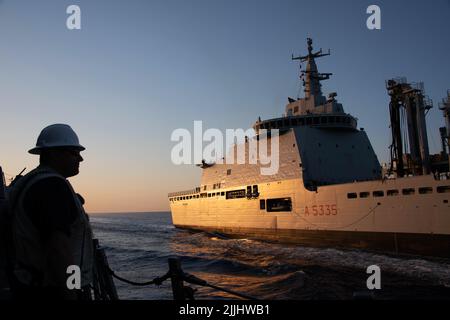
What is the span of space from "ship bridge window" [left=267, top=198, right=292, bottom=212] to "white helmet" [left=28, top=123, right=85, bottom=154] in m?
20.6

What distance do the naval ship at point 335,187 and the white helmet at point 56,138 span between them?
16.0 metres

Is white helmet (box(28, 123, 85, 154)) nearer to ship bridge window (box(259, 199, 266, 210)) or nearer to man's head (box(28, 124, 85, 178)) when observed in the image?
man's head (box(28, 124, 85, 178))

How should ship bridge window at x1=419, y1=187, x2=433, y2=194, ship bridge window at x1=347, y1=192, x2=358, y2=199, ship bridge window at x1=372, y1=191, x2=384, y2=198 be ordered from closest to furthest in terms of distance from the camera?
ship bridge window at x1=419, y1=187, x2=433, y2=194
ship bridge window at x1=372, y1=191, x2=384, y2=198
ship bridge window at x1=347, y1=192, x2=358, y2=199

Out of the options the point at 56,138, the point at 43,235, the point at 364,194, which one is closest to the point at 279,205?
the point at 364,194

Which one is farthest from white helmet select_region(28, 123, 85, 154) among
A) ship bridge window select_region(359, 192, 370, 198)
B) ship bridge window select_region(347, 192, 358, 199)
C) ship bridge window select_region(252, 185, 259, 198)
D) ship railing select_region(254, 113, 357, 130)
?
ship railing select_region(254, 113, 357, 130)

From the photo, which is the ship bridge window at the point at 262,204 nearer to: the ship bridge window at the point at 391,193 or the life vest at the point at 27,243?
the ship bridge window at the point at 391,193

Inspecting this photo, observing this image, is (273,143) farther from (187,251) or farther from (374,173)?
(187,251)

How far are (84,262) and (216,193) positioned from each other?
27997mm

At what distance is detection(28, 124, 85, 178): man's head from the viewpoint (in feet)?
7.88

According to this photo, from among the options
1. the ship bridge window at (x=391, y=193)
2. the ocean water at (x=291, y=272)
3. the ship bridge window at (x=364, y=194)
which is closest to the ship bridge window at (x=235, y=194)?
the ocean water at (x=291, y=272)

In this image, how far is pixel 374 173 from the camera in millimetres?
25609

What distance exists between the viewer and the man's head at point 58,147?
2.40m
